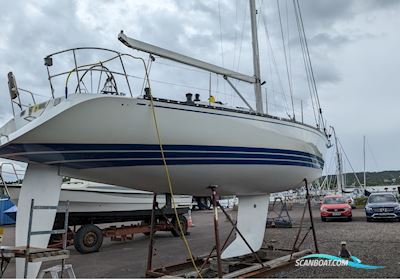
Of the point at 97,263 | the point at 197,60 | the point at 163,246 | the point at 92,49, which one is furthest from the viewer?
the point at 163,246

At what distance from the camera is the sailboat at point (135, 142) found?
4059 mm

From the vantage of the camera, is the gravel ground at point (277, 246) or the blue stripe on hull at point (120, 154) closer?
the blue stripe on hull at point (120, 154)

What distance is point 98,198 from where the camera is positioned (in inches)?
384

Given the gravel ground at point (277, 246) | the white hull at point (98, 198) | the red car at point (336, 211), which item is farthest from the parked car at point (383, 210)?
the white hull at point (98, 198)

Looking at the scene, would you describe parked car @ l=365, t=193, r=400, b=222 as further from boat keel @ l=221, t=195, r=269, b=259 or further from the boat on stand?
boat keel @ l=221, t=195, r=269, b=259

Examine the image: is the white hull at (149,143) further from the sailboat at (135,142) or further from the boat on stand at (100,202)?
the boat on stand at (100,202)

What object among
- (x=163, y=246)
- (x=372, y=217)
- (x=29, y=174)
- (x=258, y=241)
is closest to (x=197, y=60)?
(x=29, y=174)

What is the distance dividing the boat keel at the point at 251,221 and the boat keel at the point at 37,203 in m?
3.09

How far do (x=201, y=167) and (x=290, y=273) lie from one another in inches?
97.2

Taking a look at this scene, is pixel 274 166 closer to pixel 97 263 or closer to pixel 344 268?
pixel 344 268

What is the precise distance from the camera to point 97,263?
301 inches

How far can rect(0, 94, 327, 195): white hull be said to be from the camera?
4.03 m

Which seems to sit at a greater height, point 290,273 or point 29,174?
point 29,174
